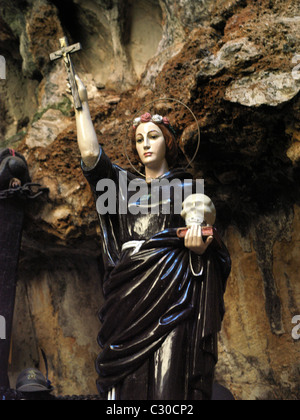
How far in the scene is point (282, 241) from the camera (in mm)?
4188

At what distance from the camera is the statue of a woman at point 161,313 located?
9.08 feet

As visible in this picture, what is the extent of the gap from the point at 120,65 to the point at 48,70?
0.68 m

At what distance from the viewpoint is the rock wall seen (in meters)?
3.70

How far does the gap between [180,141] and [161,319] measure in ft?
5.19

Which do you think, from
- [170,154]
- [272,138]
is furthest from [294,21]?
[170,154]

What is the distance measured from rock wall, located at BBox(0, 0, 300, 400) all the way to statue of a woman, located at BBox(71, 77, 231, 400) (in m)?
0.97

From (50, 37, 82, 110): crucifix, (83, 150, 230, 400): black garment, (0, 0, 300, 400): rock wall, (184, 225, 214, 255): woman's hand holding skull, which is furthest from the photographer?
(0, 0, 300, 400): rock wall

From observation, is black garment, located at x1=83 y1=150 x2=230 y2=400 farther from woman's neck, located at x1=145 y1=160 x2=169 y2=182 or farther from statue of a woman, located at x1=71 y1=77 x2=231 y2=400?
woman's neck, located at x1=145 y1=160 x2=169 y2=182

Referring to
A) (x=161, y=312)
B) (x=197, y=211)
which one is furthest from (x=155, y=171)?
(x=161, y=312)

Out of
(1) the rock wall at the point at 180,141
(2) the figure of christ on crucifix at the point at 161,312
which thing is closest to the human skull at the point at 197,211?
(2) the figure of christ on crucifix at the point at 161,312

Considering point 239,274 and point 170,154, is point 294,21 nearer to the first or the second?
point 170,154

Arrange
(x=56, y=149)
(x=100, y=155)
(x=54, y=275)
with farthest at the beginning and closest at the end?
(x=54, y=275) < (x=56, y=149) < (x=100, y=155)

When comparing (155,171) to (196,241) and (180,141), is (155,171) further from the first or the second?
(196,241)

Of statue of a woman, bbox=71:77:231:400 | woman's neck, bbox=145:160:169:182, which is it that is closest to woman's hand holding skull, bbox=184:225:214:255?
statue of a woman, bbox=71:77:231:400
